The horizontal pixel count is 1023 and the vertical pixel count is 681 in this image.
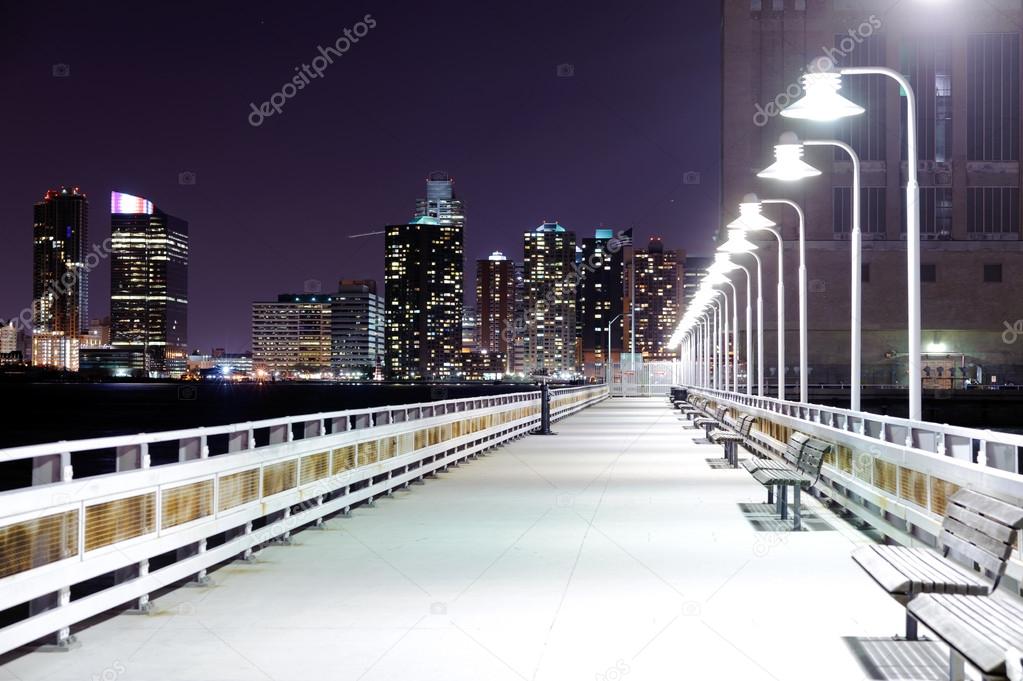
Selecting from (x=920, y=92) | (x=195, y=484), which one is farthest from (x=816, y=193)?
(x=195, y=484)

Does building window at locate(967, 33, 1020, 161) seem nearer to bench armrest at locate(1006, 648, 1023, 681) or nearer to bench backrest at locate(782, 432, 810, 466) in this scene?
bench backrest at locate(782, 432, 810, 466)

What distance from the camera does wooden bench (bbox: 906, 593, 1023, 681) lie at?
18.6 feet

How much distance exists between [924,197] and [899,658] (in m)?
102

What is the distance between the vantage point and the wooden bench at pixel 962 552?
756 cm

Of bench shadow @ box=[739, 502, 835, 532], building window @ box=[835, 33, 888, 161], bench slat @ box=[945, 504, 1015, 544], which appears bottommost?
bench shadow @ box=[739, 502, 835, 532]

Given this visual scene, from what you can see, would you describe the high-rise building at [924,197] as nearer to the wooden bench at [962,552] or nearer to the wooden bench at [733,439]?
A: the wooden bench at [733,439]

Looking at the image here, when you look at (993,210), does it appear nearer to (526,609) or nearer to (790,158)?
(790,158)

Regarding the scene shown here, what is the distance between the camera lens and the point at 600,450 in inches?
1284

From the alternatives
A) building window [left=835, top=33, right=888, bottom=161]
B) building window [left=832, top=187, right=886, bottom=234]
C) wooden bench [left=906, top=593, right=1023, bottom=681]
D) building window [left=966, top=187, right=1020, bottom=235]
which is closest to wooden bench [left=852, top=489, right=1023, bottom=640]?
wooden bench [left=906, top=593, right=1023, bottom=681]

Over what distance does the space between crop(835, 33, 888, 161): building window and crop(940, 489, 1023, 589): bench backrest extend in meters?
99.1

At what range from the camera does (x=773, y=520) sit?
16.4 m

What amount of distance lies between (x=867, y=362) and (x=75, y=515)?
10147 centimetres

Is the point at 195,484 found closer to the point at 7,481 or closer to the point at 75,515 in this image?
the point at 75,515

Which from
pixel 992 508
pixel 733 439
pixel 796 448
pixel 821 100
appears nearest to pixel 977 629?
pixel 992 508
